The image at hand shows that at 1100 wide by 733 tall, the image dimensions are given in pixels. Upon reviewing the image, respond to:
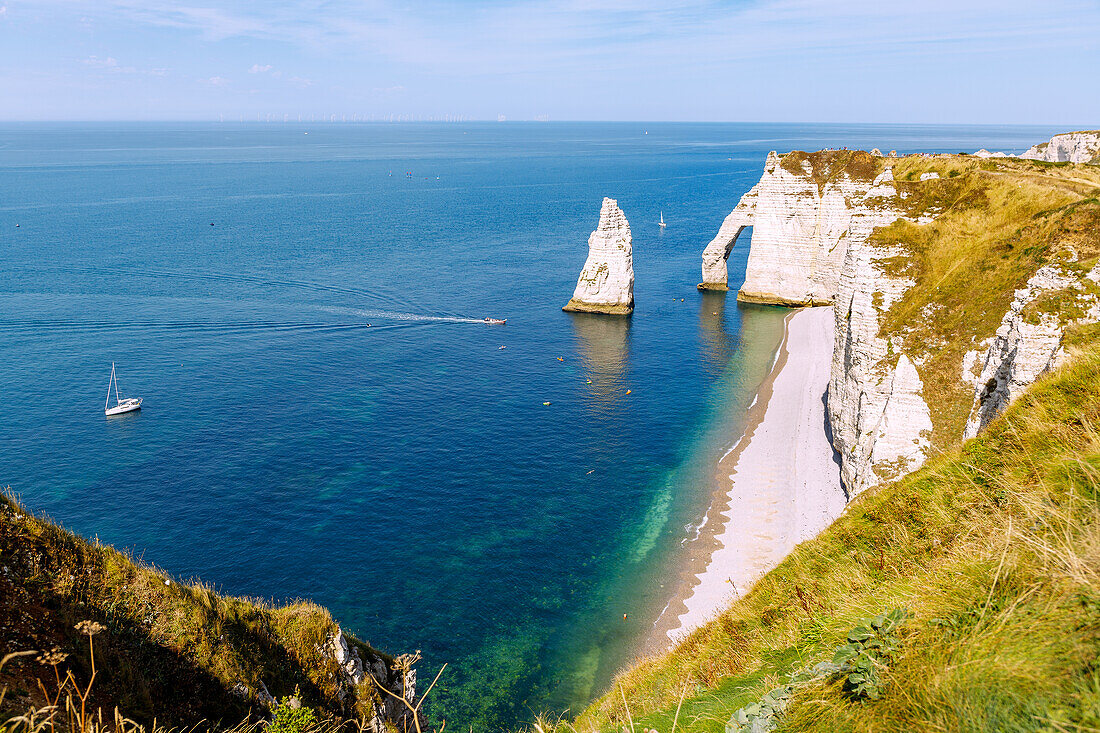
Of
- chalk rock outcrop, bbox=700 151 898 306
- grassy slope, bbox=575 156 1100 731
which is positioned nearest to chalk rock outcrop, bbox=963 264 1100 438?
grassy slope, bbox=575 156 1100 731

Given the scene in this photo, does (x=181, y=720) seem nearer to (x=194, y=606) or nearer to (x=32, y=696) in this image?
(x=194, y=606)

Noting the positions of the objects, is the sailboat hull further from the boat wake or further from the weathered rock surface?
the weathered rock surface

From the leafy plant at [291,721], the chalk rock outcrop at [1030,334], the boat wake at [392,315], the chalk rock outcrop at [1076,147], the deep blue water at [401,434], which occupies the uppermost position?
the chalk rock outcrop at [1076,147]

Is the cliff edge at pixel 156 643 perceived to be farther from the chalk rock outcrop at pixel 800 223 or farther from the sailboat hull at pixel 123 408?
the chalk rock outcrop at pixel 800 223

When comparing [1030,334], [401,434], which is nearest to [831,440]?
[1030,334]

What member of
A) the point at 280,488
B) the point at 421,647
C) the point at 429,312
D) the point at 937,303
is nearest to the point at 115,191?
the point at 429,312

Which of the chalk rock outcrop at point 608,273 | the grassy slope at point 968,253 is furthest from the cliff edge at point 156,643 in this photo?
the chalk rock outcrop at point 608,273

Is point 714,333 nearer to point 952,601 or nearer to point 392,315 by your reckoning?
point 392,315
